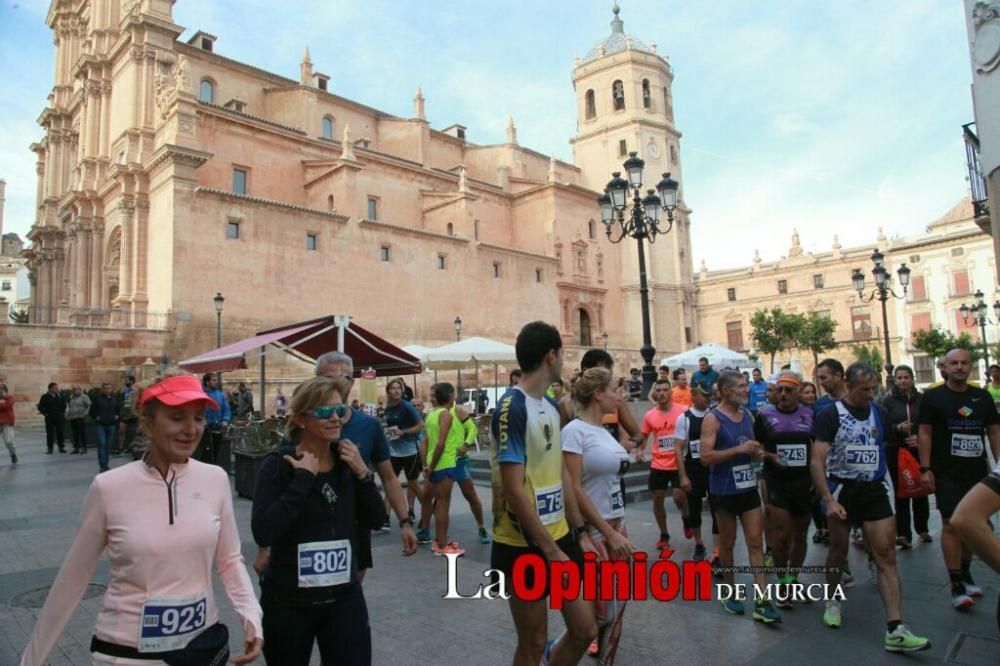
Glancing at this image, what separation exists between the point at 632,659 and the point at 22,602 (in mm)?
4605

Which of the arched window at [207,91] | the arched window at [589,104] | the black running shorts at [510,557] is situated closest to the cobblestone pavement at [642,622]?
the black running shorts at [510,557]

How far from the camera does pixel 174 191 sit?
25484 mm

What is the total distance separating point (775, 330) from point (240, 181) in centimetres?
3752

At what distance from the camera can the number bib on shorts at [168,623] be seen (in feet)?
6.68

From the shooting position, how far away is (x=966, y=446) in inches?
192

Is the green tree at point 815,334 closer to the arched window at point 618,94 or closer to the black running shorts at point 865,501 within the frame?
the arched window at point 618,94

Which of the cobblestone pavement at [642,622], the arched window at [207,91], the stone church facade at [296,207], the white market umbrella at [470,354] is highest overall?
the arched window at [207,91]

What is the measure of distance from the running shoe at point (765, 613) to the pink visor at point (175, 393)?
3.93m

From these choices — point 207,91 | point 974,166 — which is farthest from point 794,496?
point 207,91

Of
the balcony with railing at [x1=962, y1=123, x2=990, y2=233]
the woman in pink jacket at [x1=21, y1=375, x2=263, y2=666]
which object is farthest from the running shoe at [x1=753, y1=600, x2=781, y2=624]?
the balcony with railing at [x1=962, y1=123, x2=990, y2=233]

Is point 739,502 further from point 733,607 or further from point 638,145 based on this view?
point 638,145

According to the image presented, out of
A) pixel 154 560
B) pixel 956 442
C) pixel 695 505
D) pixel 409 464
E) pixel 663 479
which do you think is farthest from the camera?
pixel 409 464

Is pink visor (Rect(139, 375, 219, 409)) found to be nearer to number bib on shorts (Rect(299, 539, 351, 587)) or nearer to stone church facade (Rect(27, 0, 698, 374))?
number bib on shorts (Rect(299, 539, 351, 587))

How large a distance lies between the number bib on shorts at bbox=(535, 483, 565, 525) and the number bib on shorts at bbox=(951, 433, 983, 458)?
3.64m
